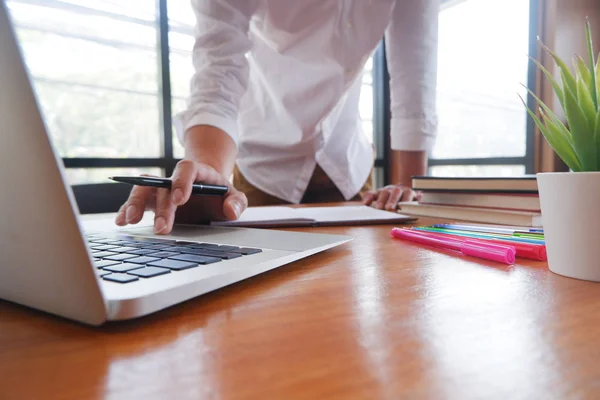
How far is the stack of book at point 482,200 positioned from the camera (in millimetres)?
670

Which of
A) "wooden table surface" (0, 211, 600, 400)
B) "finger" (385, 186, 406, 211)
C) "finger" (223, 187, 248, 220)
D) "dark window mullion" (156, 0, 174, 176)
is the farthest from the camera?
"dark window mullion" (156, 0, 174, 176)

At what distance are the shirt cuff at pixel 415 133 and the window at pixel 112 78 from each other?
106cm

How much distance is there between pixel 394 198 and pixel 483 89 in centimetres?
225

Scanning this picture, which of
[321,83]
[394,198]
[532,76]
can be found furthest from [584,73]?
[532,76]

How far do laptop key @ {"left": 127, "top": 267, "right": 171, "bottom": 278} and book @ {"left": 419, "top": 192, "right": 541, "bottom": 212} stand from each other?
572mm

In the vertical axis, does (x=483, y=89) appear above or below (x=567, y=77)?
above

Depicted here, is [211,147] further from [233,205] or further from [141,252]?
[141,252]

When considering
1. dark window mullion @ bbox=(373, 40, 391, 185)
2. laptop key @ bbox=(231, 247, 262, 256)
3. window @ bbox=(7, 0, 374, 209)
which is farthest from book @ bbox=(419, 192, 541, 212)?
dark window mullion @ bbox=(373, 40, 391, 185)

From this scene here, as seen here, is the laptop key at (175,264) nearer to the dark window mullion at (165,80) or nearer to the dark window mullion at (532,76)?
the dark window mullion at (165,80)

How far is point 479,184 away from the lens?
0.76 meters

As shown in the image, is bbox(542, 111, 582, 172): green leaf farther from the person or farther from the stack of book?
the person

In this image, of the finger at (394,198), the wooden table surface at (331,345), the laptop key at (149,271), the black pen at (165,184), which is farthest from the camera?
the finger at (394,198)

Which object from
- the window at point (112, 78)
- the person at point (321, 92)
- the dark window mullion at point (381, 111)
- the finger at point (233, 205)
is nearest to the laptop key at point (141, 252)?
the finger at point (233, 205)

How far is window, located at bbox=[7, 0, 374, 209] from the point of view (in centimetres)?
238
